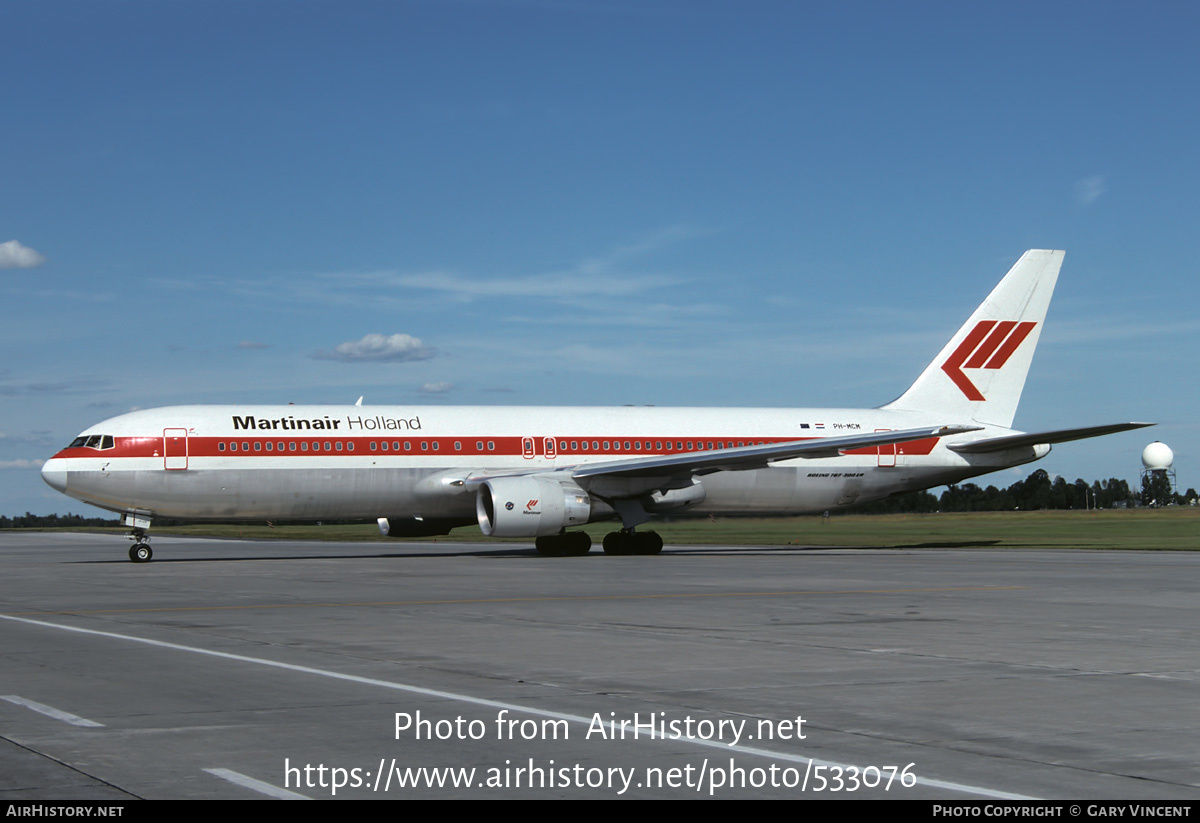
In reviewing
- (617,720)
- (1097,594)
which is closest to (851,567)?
(1097,594)

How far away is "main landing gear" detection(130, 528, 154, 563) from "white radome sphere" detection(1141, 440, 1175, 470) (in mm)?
78036

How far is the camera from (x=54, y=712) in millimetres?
8367

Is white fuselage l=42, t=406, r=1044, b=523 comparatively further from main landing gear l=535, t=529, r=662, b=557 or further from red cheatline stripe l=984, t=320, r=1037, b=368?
red cheatline stripe l=984, t=320, r=1037, b=368

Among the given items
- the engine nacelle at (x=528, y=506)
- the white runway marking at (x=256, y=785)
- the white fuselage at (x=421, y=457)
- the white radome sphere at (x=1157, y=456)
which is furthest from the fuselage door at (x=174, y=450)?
the white radome sphere at (x=1157, y=456)

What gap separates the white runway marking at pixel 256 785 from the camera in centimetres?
597

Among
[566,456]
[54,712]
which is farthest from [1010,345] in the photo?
[54,712]

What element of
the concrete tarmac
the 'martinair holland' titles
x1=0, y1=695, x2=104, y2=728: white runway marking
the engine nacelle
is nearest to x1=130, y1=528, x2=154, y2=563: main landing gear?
the 'martinair holland' titles

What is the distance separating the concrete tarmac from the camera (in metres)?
6.37

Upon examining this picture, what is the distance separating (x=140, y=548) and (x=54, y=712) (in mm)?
23724

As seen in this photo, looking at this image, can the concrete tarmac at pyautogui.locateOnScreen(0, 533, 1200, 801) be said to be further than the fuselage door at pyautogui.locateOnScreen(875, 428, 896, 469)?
No

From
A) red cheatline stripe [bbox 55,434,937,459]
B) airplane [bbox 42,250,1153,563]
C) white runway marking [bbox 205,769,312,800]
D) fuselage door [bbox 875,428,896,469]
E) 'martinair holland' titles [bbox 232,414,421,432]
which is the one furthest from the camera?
fuselage door [bbox 875,428,896,469]

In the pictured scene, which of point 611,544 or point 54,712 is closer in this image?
point 54,712

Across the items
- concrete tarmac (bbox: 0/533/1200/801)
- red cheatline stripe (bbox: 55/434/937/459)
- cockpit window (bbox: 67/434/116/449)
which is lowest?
concrete tarmac (bbox: 0/533/1200/801)

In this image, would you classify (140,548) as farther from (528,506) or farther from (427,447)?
(528,506)
